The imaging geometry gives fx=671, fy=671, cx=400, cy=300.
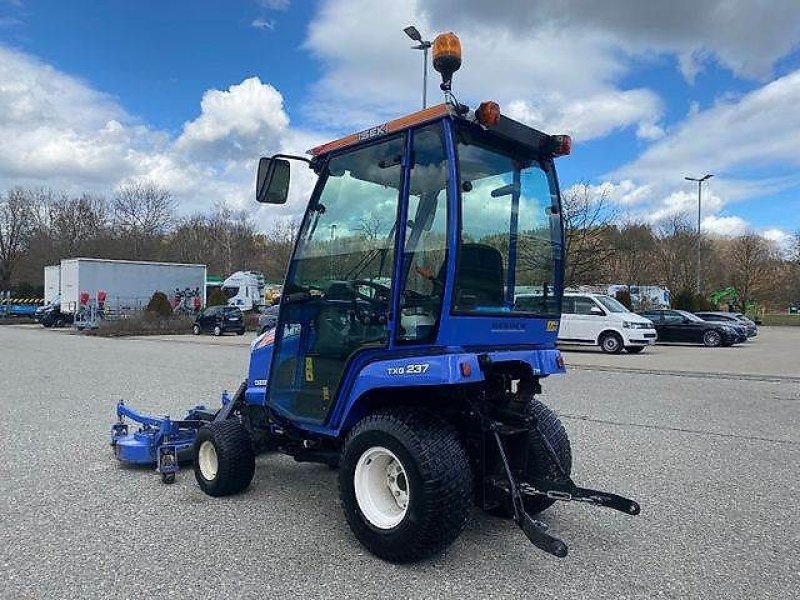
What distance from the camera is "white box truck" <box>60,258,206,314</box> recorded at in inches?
1303

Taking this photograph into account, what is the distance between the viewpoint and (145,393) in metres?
10.6

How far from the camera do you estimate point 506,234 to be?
4430mm

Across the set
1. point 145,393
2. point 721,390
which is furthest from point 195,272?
point 721,390

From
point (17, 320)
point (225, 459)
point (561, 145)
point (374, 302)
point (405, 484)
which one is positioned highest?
point (561, 145)

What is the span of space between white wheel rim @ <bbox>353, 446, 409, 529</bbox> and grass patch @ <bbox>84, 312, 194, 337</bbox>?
28.0m

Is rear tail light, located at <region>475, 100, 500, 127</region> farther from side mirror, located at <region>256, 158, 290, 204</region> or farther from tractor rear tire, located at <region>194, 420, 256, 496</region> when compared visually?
tractor rear tire, located at <region>194, 420, 256, 496</region>

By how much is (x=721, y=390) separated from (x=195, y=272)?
31816 mm

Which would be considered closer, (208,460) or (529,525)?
(529,525)

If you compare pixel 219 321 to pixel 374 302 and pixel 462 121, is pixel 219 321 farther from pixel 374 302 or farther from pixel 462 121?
pixel 462 121

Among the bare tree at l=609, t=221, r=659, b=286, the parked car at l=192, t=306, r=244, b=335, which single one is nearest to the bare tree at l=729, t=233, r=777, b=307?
the bare tree at l=609, t=221, r=659, b=286

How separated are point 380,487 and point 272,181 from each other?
2.20m

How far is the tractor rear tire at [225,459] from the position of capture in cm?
492

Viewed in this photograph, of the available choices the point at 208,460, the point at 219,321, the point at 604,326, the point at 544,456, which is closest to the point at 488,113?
the point at 544,456

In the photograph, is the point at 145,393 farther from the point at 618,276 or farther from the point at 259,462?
the point at 618,276
